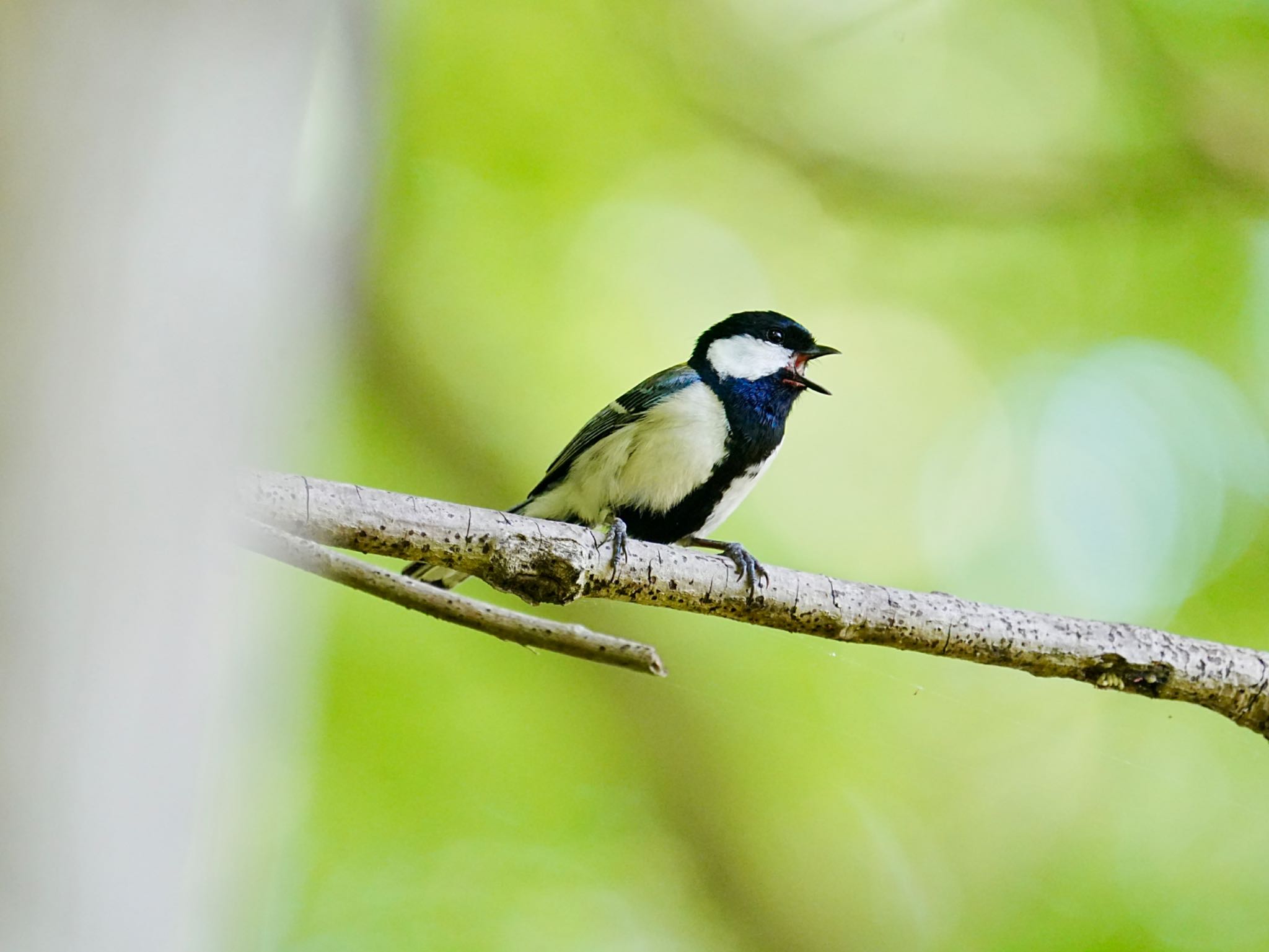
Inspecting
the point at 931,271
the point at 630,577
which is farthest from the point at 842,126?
the point at 630,577

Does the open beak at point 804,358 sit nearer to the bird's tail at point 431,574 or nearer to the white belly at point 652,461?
the white belly at point 652,461

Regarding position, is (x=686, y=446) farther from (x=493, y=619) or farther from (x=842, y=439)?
(x=842, y=439)

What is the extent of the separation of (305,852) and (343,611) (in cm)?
63

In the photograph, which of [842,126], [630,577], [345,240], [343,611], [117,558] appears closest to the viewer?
[117,558]

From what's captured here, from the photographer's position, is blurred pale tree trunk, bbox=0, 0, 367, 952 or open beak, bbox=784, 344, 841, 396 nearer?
blurred pale tree trunk, bbox=0, 0, 367, 952

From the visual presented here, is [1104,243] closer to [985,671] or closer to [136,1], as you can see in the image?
[985,671]

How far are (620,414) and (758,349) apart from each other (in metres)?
0.34

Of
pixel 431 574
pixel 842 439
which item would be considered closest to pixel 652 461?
pixel 431 574

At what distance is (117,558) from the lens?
0.53 m

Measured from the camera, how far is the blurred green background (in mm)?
2926

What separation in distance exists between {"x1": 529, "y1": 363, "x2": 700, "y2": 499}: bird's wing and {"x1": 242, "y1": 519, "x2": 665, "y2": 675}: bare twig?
0.54m

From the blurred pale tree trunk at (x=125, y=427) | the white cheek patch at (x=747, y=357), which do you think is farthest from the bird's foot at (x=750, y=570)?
the blurred pale tree trunk at (x=125, y=427)

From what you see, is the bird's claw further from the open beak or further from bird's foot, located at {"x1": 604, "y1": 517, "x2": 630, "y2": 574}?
the open beak

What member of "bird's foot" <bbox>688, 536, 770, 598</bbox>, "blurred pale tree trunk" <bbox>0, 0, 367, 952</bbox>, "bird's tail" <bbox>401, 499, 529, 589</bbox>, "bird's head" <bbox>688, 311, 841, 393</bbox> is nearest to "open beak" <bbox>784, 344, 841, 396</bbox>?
"bird's head" <bbox>688, 311, 841, 393</bbox>
